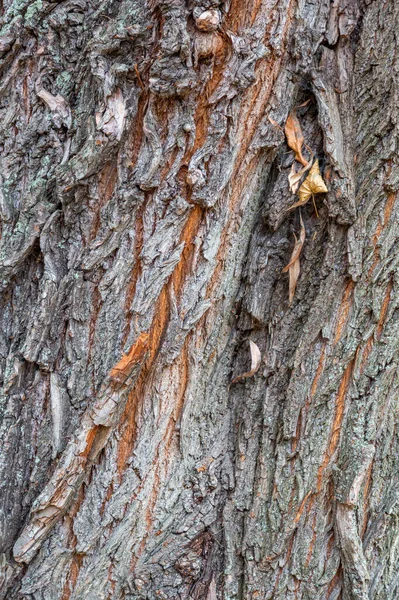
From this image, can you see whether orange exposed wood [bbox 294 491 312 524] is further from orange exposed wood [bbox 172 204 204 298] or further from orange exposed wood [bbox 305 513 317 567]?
orange exposed wood [bbox 172 204 204 298]

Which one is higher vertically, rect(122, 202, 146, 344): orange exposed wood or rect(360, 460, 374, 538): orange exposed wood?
rect(122, 202, 146, 344): orange exposed wood

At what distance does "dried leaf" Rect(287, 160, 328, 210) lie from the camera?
134cm

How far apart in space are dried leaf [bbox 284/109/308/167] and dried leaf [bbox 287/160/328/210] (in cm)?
4

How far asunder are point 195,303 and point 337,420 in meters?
0.49

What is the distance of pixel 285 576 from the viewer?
1.41 m

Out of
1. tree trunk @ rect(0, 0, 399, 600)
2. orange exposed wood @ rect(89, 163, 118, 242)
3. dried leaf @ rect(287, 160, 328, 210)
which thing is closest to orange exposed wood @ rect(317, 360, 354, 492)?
tree trunk @ rect(0, 0, 399, 600)

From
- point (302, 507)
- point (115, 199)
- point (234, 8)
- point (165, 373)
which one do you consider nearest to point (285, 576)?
point (302, 507)

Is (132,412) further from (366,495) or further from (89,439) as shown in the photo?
(366,495)

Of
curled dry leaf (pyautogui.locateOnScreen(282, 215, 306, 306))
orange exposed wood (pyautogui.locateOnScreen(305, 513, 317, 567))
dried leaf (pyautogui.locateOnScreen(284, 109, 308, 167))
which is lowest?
orange exposed wood (pyautogui.locateOnScreen(305, 513, 317, 567))

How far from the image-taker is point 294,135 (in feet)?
4.52

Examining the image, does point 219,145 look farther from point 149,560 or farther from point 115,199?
point 149,560

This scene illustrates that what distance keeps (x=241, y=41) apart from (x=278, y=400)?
0.89 metres

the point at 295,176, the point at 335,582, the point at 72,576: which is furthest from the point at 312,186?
the point at 72,576

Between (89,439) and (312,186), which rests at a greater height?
(312,186)
